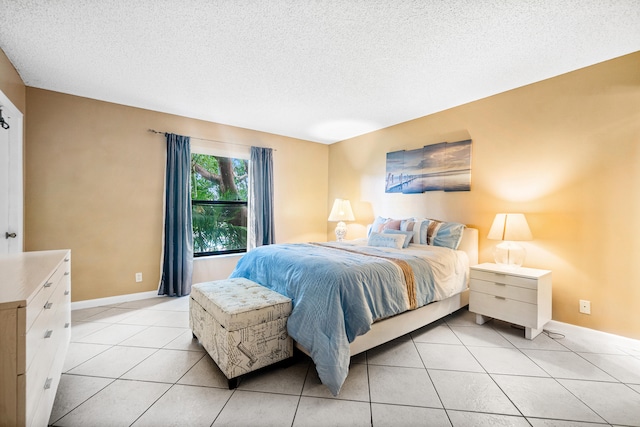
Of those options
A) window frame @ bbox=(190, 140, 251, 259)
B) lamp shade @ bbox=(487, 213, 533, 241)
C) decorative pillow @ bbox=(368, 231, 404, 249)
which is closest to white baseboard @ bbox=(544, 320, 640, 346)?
lamp shade @ bbox=(487, 213, 533, 241)

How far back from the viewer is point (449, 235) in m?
3.25

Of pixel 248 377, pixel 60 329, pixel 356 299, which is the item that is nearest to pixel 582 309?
pixel 356 299

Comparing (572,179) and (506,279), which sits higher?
(572,179)

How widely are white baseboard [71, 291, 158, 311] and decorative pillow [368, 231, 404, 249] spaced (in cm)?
300

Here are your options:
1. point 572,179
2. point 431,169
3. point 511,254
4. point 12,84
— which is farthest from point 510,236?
point 12,84

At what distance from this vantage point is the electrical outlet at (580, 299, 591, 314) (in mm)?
2602

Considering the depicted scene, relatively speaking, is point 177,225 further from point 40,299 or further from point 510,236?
point 510,236

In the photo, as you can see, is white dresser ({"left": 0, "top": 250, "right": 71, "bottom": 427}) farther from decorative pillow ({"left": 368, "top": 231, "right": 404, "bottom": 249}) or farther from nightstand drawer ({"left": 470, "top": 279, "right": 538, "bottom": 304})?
nightstand drawer ({"left": 470, "top": 279, "right": 538, "bottom": 304})

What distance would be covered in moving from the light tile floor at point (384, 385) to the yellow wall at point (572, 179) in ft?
1.32

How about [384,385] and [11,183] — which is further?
[11,183]

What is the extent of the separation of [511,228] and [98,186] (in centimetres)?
464

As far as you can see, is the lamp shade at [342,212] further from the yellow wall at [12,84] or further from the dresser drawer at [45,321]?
the yellow wall at [12,84]

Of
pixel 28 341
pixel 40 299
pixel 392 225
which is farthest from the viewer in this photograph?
pixel 392 225

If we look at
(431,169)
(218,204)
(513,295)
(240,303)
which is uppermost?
(431,169)
